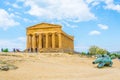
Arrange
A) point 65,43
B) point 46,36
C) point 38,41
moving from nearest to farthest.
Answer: point 46,36 < point 38,41 < point 65,43

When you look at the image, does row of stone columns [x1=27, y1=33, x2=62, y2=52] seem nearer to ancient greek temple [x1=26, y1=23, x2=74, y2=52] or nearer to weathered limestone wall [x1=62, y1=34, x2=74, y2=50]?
ancient greek temple [x1=26, y1=23, x2=74, y2=52]

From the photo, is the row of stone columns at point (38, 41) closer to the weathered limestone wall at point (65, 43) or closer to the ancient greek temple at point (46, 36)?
the ancient greek temple at point (46, 36)

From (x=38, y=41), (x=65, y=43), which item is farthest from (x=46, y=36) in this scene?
(x=65, y=43)

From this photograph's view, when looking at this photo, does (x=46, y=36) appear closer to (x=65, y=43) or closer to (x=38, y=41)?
(x=38, y=41)

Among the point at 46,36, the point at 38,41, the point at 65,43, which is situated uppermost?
the point at 46,36

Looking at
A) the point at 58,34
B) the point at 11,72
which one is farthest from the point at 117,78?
the point at 58,34

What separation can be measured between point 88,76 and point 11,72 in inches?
244

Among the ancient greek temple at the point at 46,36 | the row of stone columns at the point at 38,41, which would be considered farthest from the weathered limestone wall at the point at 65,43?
the row of stone columns at the point at 38,41

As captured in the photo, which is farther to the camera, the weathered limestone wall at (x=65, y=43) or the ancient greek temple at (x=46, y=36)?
the weathered limestone wall at (x=65, y=43)

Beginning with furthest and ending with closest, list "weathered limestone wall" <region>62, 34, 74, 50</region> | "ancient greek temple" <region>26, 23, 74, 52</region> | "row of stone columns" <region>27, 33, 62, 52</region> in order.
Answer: "weathered limestone wall" <region>62, 34, 74, 50</region>
"row of stone columns" <region>27, 33, 62, 52</region>
"ancient greek temple" <region>26, 23, 74, 52</region>

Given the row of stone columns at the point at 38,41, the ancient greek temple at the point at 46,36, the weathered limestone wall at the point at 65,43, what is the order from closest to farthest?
the ancient greek temple at the point at 46,36 → the row of stone columns at the point at 38,41 → the weathered limestone wall at the point at 65,43

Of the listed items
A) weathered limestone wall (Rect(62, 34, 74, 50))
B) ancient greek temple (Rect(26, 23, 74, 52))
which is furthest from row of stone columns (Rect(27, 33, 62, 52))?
weathered limestone wall (Rect(62, 34, 74, 50))

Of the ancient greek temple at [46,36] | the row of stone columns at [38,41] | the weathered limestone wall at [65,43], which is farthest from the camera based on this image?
the weathered limestone wall at [65,43]

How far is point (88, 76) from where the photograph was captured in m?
22.5
